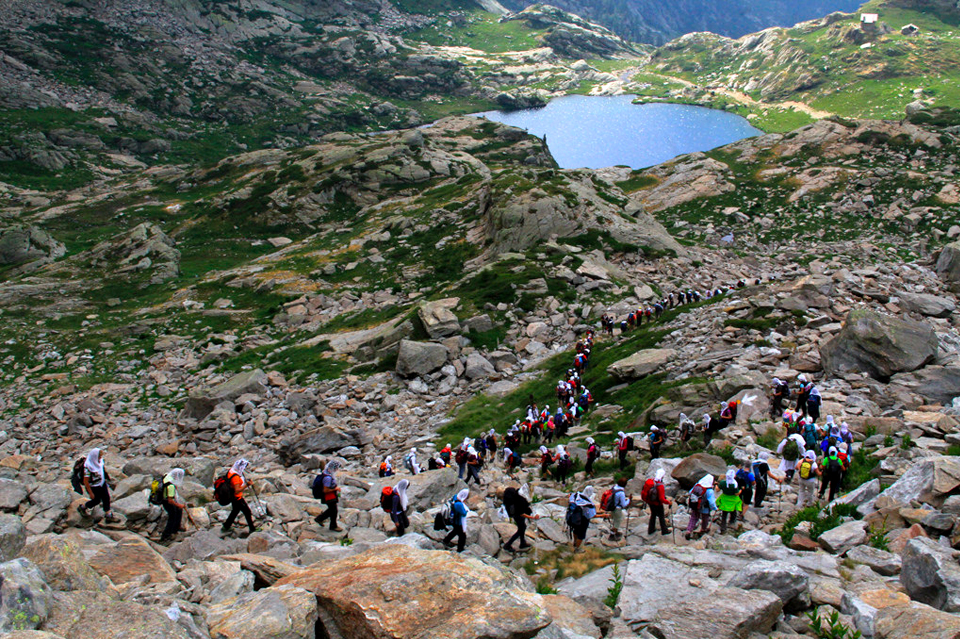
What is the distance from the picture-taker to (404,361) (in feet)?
115

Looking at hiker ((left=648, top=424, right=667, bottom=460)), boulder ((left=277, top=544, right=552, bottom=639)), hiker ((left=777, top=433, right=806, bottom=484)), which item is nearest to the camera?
boulder ((left=277, top=544, right=552, bottom=639))

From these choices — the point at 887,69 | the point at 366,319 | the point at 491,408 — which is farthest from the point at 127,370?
the point at 887,69

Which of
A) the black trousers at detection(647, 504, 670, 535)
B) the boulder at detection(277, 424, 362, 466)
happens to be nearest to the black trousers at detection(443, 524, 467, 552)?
the black trousers at detection(647, 504, 670, 535)

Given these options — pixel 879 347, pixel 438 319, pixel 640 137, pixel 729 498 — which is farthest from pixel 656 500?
pixel 640 137

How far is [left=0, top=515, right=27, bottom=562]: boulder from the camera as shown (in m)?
9.07

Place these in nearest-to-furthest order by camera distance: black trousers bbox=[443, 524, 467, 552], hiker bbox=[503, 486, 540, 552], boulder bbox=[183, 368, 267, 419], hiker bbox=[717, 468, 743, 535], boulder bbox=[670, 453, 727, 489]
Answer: black trousers bbox=[443, 524, 467, 552]
hiker bbox=[717, 468, 743, 535]
hiker bbox=[503, 486, 540, 552]
boulder bbox=[670, 453, 727, 489]
boulder bbox=[183, 368, 267, 419]

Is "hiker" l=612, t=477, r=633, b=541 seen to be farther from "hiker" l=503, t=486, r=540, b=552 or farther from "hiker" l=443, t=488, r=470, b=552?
"hiker" l=443, t=488, r=470, b=552

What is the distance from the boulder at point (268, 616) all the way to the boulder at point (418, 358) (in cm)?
2596

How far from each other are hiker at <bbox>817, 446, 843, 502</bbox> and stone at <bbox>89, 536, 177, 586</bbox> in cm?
1750

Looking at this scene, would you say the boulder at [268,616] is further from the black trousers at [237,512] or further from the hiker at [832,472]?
the hiker at [832,472]

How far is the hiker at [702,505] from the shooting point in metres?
14.4

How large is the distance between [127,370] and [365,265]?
27165mm

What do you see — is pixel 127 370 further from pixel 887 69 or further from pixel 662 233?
pixel 887 69

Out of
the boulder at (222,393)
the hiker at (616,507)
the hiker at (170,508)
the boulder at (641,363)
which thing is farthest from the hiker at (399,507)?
the boulder at (222,393)
